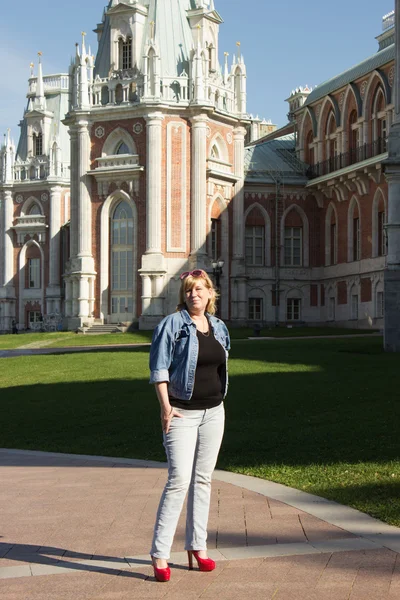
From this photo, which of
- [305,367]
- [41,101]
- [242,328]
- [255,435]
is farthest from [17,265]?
[255,435]

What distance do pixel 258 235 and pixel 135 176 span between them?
9.93m

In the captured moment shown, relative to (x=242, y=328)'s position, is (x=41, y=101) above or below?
above

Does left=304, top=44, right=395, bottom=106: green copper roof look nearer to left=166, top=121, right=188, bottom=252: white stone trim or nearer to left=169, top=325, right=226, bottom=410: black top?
left=166, top=121, right=188, bottom=252: white stone trim

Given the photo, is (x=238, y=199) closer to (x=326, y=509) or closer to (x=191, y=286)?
(x=326, y=509)

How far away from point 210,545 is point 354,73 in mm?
57655

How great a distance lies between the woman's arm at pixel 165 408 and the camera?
7.73 meters

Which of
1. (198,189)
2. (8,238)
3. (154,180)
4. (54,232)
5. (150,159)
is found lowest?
(8,238)

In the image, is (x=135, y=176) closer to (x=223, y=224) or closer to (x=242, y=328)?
(x=223, y=224)

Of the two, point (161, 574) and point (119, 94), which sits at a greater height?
point (119, 94)

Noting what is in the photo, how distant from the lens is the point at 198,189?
197ft

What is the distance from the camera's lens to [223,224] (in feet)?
207

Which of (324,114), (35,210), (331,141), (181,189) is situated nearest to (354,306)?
(331,141)

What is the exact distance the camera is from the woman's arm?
25.4ft

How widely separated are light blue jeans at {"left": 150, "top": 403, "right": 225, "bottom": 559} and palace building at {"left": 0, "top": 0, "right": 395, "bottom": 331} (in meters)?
49.9
